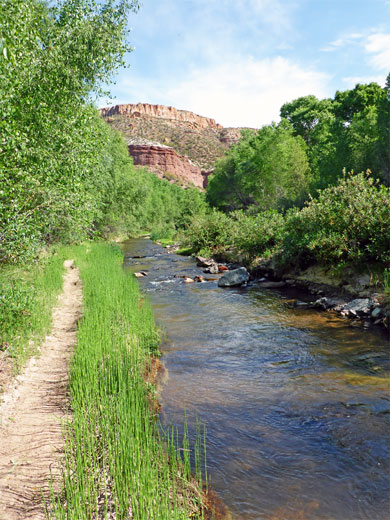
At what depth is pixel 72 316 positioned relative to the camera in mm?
10492

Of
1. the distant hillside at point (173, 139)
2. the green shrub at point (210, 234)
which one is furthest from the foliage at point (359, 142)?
the distant hillside at point (173, 139)

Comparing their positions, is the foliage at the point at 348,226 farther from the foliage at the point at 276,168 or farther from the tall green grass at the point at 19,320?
the foliage at the point at 276,168

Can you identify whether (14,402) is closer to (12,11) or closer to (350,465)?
(350,465)

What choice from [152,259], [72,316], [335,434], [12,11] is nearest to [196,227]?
[152,259]

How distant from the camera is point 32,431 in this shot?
4828mm

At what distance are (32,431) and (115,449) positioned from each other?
181 centimetres

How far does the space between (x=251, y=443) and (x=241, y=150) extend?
53363 mm

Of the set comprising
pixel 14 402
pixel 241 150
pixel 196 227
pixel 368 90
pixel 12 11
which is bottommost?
pixel 14 402

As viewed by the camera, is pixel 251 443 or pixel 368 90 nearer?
pixel 251 443

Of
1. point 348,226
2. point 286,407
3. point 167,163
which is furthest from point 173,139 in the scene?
point 286,407

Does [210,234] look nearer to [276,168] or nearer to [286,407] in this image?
[276,168]

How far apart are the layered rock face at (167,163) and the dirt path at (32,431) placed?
425 ft

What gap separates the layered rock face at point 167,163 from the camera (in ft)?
448

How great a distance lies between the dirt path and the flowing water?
1859 mm
